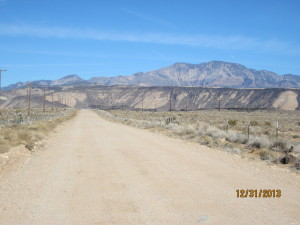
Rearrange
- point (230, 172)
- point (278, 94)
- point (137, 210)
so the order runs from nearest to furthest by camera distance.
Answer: point (137, 210), point (230, 172), point (278, 94)

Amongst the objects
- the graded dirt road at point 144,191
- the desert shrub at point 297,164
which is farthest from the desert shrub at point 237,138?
the desert shrub at point 297,164

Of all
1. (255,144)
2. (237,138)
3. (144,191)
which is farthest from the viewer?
(237,138)

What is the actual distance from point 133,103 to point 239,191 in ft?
600

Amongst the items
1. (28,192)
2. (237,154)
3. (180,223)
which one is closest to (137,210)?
(180,223)

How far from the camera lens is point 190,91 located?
610 feet

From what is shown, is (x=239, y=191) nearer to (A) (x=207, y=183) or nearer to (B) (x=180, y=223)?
(A) (x=207, y=183)

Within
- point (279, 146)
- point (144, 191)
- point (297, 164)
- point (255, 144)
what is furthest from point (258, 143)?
point (144, 191)

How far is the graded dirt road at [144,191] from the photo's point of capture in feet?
19.3
